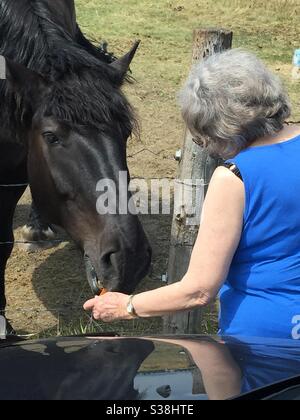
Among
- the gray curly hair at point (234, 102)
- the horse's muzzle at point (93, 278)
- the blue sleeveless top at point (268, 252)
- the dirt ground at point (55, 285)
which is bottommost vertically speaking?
the dirt ground at point (55, 285)

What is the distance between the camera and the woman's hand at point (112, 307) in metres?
2.59

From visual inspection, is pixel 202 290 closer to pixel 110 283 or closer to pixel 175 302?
pixel 175 302

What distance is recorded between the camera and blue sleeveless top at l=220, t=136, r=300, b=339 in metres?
2.40

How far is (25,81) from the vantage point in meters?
3.76

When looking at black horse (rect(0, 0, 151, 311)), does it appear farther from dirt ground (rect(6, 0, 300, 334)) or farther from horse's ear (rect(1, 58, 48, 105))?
dirt ground (rect(6, 0, 300, 334))

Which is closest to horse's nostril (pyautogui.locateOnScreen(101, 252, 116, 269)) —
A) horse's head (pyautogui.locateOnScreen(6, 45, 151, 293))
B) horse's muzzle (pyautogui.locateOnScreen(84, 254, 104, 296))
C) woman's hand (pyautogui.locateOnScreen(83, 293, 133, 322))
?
horse's head (pyautogui.locateOnScreen(6, 45, 151, 293))

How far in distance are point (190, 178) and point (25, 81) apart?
974mm

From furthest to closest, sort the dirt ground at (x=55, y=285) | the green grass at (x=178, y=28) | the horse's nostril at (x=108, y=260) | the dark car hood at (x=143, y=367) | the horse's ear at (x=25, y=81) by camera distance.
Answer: the green grass at (x=178, y=28) < the dirt ground at (x=55, y=285) < the horse's ear at (x=25, y=81) < the horse's nostril at (x=108, y=260) < the dark car hood at (x=143, y=367)

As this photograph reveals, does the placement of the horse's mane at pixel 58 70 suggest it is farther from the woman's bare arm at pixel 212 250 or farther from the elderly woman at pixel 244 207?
the woman's bare arm at pixel 212 250

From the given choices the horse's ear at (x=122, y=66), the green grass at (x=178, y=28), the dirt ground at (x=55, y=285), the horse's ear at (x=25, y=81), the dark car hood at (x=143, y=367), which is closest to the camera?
the dark car hood at (x=143, y=367)

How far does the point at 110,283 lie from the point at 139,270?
162 millimetres

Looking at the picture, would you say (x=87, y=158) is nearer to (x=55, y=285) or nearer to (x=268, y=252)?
(x=268, y=252)

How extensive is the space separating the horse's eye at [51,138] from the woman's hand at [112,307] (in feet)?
4.11

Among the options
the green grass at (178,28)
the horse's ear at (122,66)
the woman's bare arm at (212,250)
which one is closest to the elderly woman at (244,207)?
the woman's bare arm at (212,250)
